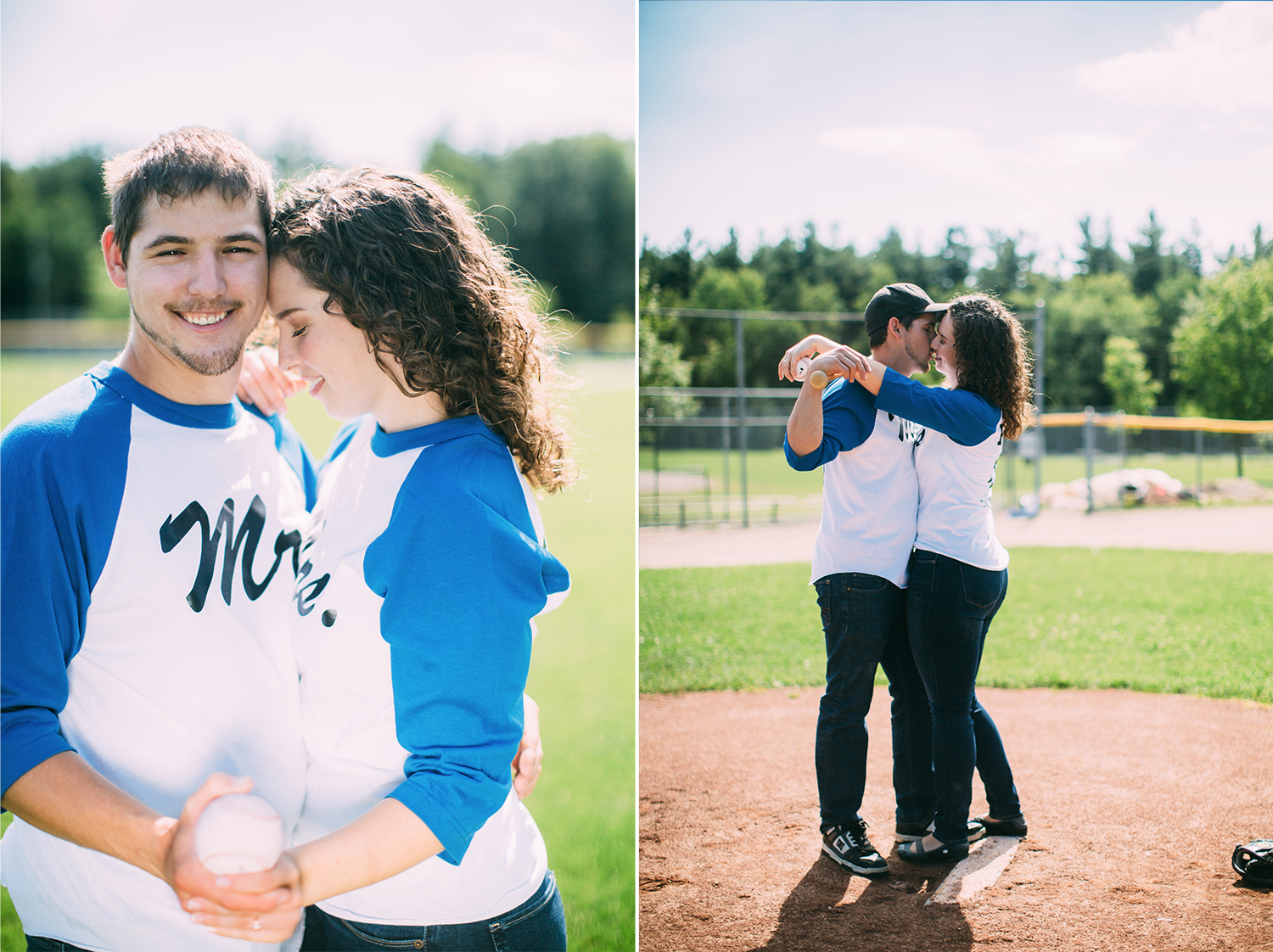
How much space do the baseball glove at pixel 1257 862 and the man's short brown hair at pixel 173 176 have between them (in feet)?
8.87

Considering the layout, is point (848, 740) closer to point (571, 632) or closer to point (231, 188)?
point (231, 188)

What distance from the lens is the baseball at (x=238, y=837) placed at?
1.13 m

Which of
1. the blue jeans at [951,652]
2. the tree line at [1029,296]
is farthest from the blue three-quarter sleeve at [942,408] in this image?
the tree line at [1029,296]

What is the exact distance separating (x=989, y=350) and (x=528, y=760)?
148cm

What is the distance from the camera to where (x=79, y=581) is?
1.24 metres

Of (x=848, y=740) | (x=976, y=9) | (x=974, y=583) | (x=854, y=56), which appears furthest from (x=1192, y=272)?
(x=848, y=740)

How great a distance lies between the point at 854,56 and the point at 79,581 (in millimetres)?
2664

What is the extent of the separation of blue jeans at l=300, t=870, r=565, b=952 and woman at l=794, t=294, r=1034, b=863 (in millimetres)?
1253

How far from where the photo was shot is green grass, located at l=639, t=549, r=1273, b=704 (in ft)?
11.7

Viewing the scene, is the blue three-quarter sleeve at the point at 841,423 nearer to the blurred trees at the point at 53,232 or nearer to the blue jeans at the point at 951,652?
the blue jeans at the point at 951,652

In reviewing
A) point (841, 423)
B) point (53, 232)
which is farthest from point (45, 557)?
point (53, 232)

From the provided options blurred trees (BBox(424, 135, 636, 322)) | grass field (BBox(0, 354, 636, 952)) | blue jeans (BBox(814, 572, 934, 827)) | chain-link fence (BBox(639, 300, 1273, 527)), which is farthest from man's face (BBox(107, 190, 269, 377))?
blurred trees (BBox(424, 135, 636, 322))

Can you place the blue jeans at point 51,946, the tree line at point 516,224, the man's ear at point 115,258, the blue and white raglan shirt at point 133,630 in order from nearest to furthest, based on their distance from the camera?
the blue and white raglan shirt at point 133,630, the blue jeans at point 51,946, the man's ear at point 115,258, the tree line at point 516,224

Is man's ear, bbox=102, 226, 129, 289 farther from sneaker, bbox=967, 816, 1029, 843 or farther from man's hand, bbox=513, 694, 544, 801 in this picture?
sneaker, bbox=967, 816, 1029, 843
